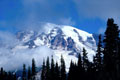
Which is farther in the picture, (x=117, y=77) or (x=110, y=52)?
(x=110, y=52)

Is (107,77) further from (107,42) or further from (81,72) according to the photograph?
(81,72)

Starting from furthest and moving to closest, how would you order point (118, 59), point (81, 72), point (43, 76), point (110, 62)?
point (43, 76) → point (81, 72) → point (110, 62) → point (118, 59)

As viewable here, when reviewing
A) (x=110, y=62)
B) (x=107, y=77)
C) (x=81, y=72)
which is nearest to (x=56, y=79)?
(x=81, y=72)

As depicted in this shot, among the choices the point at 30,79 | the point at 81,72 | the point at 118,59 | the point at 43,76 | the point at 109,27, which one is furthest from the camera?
the point at 30,79

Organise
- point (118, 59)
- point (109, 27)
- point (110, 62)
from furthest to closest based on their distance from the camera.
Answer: point (109, 27), point (110, 62), point (118, 59)

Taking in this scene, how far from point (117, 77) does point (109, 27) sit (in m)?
17.8

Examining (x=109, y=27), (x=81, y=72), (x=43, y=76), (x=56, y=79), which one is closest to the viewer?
(x=109, y=27)

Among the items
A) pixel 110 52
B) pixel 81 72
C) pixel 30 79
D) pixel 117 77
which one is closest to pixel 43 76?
pixel 30 79

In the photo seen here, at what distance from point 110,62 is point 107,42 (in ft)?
21.8

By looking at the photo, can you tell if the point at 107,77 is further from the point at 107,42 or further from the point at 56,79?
the point at 56,79

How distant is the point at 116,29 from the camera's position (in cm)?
4069

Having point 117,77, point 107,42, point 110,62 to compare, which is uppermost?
point 107,42

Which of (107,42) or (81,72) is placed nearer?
(107,42)

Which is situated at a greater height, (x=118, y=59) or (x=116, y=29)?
(x=116, y=29)
